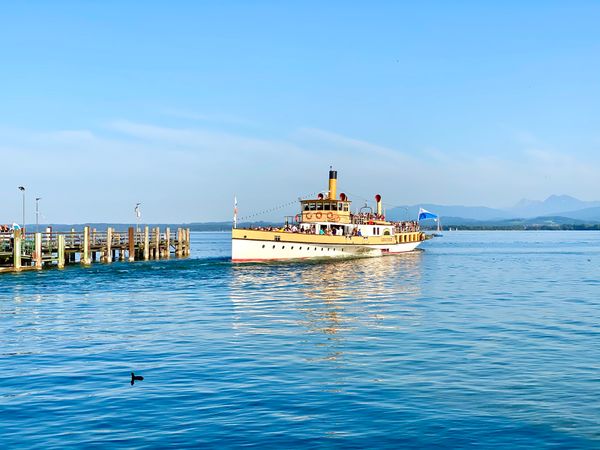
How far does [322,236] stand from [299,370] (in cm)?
5833

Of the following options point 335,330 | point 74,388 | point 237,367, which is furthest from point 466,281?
point 74,388

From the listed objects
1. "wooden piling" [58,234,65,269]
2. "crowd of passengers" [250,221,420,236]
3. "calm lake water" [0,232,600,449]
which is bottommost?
"calm lake water" [0,232,600,449]

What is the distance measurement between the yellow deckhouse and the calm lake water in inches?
1215

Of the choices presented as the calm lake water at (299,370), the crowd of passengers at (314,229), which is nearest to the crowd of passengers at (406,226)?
the crowd of passengers at (314,229)

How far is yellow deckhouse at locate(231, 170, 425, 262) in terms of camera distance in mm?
74750

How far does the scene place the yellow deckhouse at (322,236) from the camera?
2943 inches

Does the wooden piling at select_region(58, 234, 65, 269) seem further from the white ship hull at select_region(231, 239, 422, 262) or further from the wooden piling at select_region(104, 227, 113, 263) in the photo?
the white ship hull at select_region(231, 239, 422, 262)

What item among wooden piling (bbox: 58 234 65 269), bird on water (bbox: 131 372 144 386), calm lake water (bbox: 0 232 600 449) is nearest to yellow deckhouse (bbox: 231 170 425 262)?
wooden piling (bbox: 58 234 65 269)

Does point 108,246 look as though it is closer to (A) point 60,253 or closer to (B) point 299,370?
(A) point 60,253

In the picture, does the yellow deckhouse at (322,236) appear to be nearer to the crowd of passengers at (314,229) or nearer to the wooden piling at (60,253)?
the crowd of passengers at (314,229)

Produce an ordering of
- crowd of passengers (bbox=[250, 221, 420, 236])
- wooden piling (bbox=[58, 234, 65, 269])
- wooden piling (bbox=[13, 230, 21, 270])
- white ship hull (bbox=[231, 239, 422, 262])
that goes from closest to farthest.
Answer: wooden piling (bbox=[13, 230, 21, 270]) → wooden piling (bbox=[58, 234, 65, 269]) → white ship hull (bbox=[231, 239, 422, 262]) → crowd of passengers (bbox=[250, 221, 420, 236])

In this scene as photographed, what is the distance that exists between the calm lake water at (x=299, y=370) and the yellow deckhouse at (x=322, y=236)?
101 feet

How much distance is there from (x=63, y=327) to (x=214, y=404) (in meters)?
15.2

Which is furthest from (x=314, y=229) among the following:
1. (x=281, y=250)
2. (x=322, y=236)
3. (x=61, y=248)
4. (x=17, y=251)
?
(x=17, y=251)
